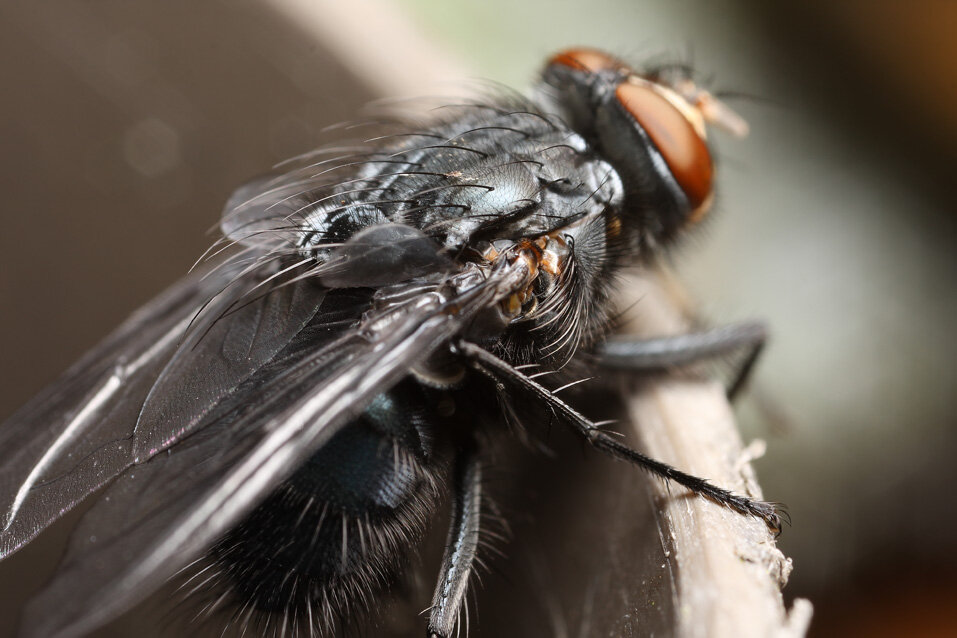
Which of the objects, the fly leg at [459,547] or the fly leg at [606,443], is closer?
the fly leg at [606,443]

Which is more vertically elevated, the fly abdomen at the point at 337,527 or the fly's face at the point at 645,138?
the fly's face at the point at 645,138

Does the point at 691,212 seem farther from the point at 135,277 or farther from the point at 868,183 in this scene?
the point at 868,183

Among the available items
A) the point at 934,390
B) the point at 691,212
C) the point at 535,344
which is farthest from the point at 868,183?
the point at 535,344

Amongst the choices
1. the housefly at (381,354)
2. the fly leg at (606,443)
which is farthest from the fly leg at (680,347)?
the fly leg at (606,443)

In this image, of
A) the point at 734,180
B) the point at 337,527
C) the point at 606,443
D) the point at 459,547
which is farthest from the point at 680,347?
the point at 734,180

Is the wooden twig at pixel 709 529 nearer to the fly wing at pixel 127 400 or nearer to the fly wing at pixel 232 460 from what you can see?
the fly wing at pixel 232 460

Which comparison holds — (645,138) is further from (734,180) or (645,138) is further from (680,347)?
(734,180)

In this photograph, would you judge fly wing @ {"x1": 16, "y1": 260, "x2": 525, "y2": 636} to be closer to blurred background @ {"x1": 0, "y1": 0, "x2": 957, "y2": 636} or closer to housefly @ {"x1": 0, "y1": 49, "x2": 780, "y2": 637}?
housefly @ {"x1": 0, "y1": 49, "x2": 780, "y2": 637}
